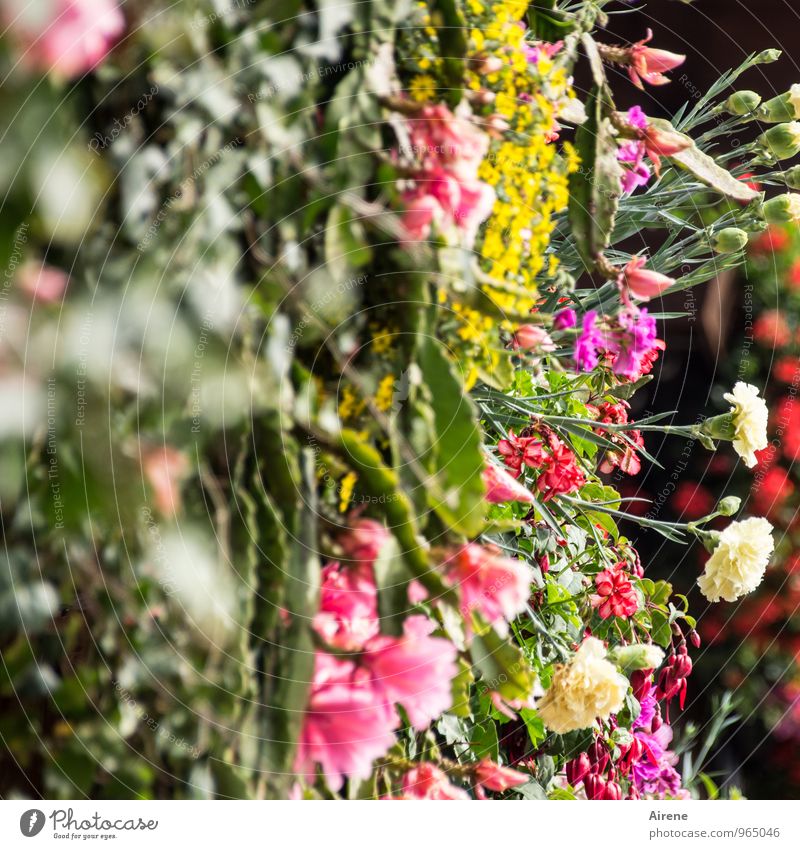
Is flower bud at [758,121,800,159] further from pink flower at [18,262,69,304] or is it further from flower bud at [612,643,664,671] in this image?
pink flower at [18,262,69,304]

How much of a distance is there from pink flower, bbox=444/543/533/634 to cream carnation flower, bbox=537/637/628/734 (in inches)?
2.2

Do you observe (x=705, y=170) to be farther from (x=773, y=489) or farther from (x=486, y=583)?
(x=773, y=489)

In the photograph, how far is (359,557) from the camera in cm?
41

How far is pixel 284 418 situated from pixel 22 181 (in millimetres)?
146

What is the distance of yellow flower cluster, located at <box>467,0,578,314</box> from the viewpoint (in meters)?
0.46

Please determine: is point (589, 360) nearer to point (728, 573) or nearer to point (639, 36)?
point (728, 573)

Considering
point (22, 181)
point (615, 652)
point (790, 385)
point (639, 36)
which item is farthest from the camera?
point (790, 385)

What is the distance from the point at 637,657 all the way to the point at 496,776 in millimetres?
113

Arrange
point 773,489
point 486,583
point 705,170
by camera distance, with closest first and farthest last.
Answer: point 486,583
point 705,170
point 773,489

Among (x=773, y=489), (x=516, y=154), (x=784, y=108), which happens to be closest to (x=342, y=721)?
(x=516, y=154)

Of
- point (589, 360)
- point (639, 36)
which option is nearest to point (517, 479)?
point (589, 360)
